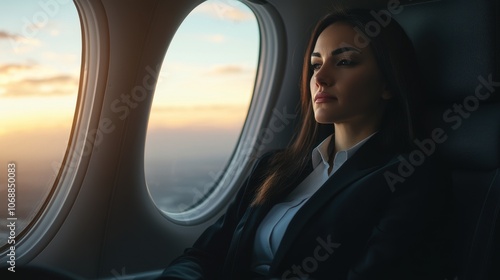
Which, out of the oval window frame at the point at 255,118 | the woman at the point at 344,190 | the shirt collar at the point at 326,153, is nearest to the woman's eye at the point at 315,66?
the woman at the point at 344,190

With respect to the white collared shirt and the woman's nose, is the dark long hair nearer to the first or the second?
the white collared shirt

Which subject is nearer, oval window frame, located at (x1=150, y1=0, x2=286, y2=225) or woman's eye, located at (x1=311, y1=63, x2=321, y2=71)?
woman's eye, located at (x1=311, y1=63, x2=321, y2=71)

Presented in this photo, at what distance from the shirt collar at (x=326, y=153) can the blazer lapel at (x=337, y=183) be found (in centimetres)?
4

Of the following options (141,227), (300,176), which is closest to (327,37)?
(300,176)

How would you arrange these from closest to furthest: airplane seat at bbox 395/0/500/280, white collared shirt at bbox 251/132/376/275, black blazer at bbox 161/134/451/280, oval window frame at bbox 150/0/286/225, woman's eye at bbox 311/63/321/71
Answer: black blazer at bbox 161/134/451/280 < airplane seat at bbox 395/0/500/280 < white collared shirt at bbox 251/132/376/275 < woman's eye at bbox 311/63/321/71 < oval window frame at bbox 150/0/286/225

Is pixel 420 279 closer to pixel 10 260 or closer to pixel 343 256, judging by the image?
pixel 343 256

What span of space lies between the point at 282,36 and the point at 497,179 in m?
1.16

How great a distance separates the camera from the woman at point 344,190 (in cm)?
148

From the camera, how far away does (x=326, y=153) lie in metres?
1.87

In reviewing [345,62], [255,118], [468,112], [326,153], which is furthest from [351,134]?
[255,118]

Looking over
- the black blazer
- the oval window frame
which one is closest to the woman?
the black blazer

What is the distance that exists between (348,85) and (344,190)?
1.09 feet

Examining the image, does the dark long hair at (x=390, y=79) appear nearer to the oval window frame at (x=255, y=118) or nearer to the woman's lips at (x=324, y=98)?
the woman's lips at (x=324, y=98)

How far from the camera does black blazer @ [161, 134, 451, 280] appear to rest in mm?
1445
